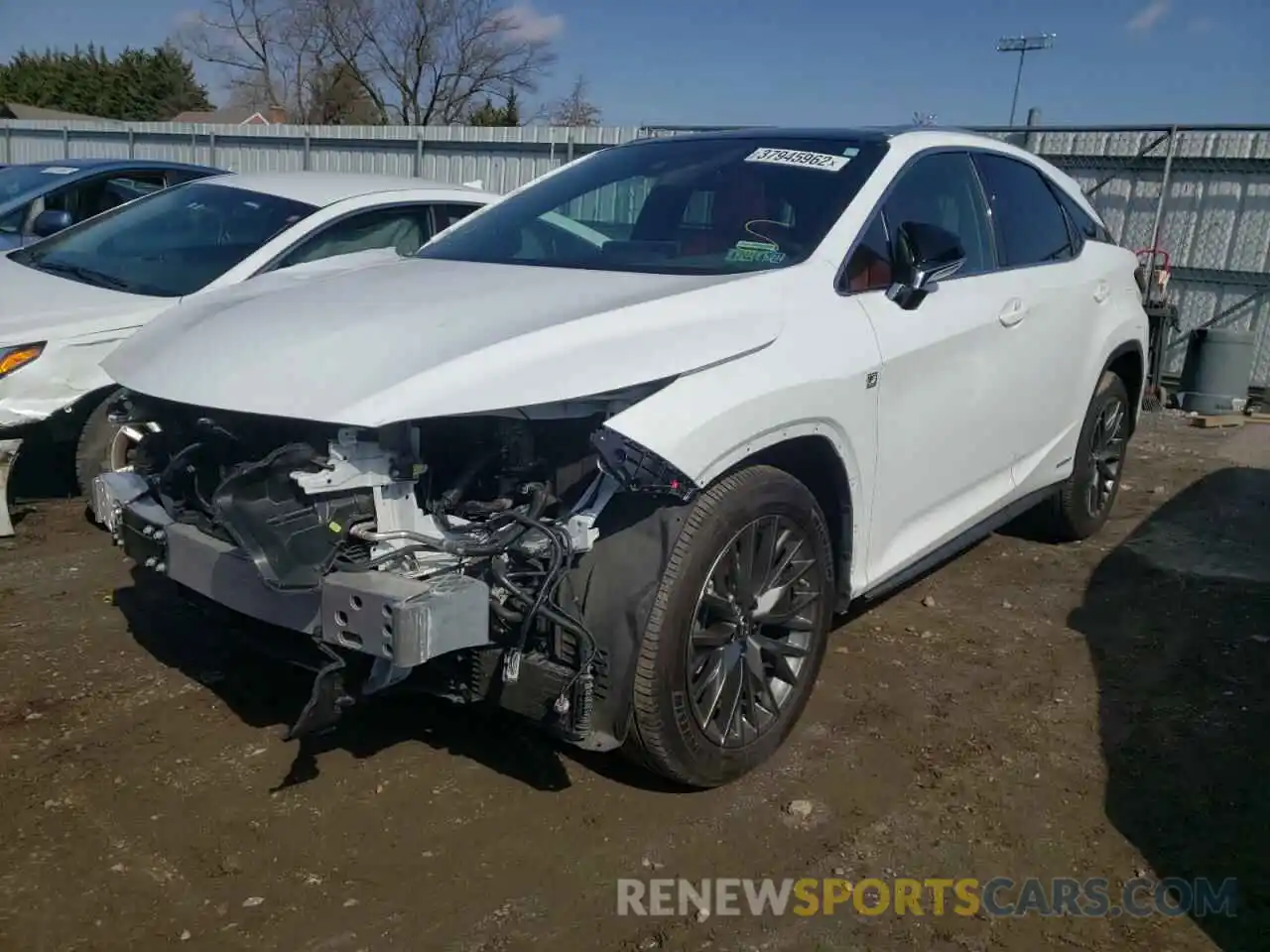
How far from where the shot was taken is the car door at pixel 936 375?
3633mm

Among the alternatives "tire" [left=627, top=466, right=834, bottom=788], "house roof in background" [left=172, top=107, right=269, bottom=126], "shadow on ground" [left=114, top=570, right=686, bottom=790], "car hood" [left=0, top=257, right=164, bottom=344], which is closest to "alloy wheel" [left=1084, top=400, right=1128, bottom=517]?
"tire" [left=627, top=466, right=834, bottom=788]

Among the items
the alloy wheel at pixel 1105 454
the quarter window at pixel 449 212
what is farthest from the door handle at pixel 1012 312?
the quarter window at pixel 449 212

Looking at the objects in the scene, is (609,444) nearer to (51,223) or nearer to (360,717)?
(360,717)

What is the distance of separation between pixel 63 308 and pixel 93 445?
0.66 m

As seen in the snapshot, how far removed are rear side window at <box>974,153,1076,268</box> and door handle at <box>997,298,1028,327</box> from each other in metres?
0.19

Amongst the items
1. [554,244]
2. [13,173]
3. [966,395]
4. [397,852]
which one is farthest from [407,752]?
[13,173]

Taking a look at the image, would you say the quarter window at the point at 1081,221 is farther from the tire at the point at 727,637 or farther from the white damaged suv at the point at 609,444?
the tire at the point at 727,637

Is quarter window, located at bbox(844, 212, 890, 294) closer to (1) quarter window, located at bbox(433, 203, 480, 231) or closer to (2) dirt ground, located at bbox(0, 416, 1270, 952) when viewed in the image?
(2) dirt ground, located at bbox(0, 416, 1270, 952)

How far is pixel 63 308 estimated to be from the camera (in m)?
5.21

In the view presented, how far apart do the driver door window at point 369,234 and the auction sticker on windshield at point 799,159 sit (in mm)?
2386

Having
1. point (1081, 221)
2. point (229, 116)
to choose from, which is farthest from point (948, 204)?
point (229, 116)

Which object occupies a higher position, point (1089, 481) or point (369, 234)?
point (369, 234)

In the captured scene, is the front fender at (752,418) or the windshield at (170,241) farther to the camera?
the windshield at (170,241)
